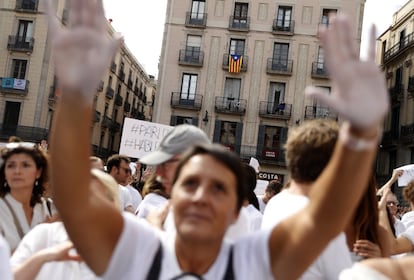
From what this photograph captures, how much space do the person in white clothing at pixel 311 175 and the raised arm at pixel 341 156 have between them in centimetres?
39

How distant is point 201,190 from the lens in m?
1.73

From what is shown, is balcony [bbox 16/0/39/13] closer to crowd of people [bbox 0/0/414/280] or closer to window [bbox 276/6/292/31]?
window [bbox 276/6/292/31]

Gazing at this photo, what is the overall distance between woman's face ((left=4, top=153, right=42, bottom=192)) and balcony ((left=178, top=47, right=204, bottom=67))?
2621 cm

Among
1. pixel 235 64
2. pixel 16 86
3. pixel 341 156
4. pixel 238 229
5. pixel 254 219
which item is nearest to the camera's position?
pixel 341 156

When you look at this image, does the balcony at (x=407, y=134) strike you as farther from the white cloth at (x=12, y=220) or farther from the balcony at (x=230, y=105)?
the white cloth at (x=12, y=220)

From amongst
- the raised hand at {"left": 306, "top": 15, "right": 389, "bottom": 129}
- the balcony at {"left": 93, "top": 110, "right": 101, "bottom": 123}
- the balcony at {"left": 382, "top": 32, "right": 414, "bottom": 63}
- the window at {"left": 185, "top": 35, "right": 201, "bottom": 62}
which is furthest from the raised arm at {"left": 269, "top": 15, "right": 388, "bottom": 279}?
the balcony at {"left": 93, "top": 110, "right": 101, "bottom": 123}

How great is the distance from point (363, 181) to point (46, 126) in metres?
30.7

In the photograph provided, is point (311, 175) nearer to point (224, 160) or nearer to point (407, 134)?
point (224, 160)

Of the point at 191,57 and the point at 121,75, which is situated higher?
the point at 121,75

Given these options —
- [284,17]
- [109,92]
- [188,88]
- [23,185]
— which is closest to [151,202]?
[23,185]

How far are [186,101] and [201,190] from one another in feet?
92.3

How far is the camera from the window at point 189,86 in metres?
29.8

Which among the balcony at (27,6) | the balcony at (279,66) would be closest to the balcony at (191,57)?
the balcony at (279,66)

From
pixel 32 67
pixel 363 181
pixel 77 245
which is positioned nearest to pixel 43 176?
pixel 77 245
